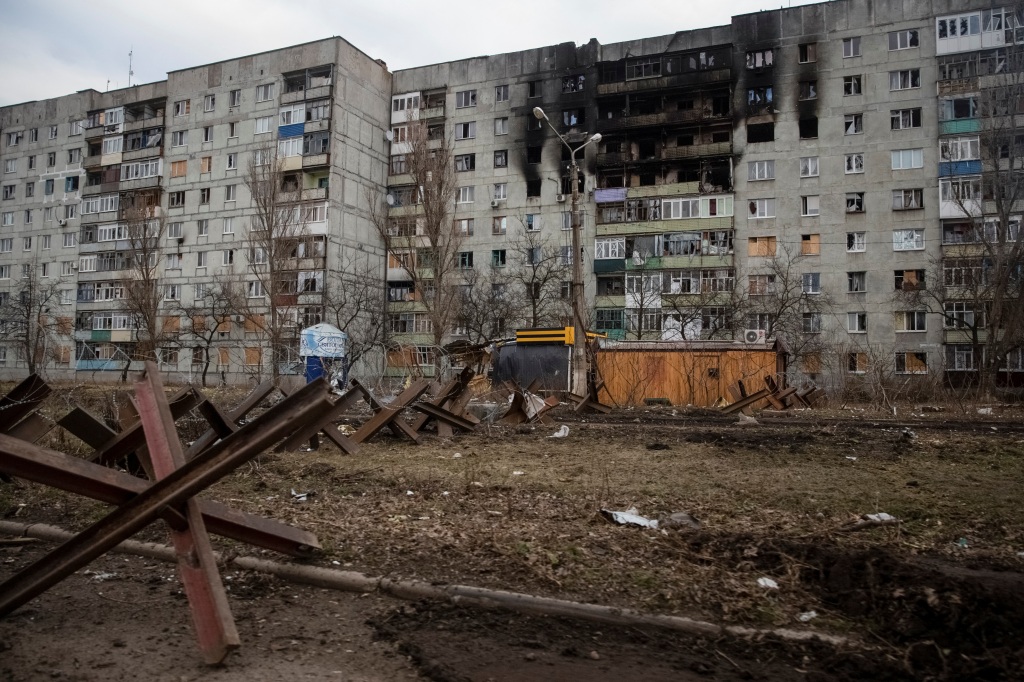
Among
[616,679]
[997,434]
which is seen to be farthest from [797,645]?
[997,434]

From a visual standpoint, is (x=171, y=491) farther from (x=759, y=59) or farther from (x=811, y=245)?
(x=759, y=59)

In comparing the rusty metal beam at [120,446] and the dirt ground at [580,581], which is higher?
the rusty metal beam at [120,446]

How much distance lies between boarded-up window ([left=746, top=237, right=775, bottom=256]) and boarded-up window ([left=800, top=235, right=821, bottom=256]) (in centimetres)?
204

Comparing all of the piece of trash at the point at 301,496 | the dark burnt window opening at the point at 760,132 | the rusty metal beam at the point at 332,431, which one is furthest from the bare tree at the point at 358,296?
the piece of trash at the point at 301,496

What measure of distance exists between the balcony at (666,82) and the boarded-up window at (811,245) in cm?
1324

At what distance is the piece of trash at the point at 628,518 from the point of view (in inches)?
208

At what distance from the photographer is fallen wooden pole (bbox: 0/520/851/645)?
11.3 ft

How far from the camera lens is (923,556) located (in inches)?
175

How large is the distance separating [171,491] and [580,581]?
2326 millimetres

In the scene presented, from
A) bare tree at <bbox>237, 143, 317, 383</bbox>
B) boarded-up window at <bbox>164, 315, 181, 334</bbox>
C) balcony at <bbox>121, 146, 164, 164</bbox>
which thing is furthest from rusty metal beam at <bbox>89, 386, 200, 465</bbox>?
balcony at <bbox>121, 146, 164, 164</bbox>

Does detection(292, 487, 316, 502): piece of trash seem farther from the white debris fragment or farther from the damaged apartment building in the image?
the damaged apartment building

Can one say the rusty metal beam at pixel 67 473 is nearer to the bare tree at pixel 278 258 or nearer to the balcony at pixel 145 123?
the bare tree at pixel 278 258

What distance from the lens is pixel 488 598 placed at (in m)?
3.87

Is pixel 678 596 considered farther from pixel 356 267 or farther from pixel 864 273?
pixel 356 267
